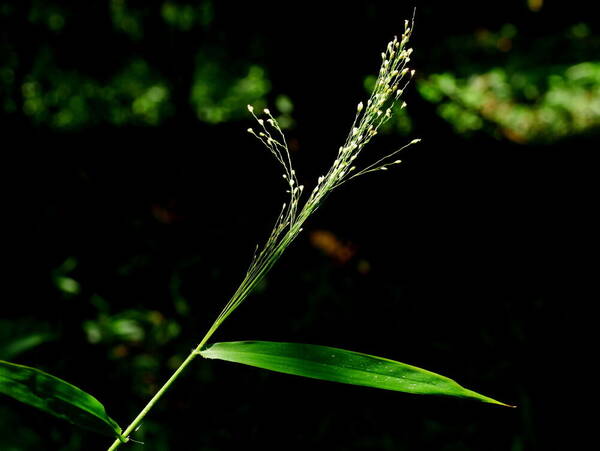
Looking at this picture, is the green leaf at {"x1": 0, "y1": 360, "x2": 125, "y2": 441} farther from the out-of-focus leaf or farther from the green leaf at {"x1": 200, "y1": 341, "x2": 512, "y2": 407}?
the out-of-focus leaf

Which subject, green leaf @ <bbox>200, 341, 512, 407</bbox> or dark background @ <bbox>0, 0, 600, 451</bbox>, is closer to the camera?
green leaf @ <bbox>200, 341, 512, 407</bbox>

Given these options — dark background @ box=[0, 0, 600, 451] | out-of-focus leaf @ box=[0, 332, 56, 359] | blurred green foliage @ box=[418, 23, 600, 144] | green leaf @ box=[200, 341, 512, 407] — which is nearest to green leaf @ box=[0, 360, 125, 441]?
green leaf @ box=[200, 341, 512, 407]

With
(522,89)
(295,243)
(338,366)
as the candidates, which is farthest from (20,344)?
(522,89)

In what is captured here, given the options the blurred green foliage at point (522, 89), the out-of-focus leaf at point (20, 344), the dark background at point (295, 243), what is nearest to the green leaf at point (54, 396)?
the dark background at point (295, 243)

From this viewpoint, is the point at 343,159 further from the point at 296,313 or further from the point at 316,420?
the point at 296,313

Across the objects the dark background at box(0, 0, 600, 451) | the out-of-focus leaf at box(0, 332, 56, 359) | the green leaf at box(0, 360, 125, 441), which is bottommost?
the green leaf at box(0, 360, 125, 441)
